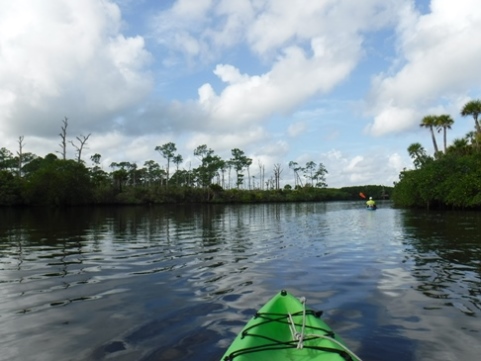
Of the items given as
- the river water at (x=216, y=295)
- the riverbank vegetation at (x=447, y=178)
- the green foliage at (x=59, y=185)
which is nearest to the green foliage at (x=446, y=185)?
the riverbank vegetation at (x=447, y=178)

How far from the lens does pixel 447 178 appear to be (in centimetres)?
4612

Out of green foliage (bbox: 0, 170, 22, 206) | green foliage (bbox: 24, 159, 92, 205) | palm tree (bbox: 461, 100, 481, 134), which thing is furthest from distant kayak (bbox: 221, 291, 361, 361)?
green foliage (bbox: 0, 170, 22, 206)

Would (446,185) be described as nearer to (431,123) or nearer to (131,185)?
(431,123)

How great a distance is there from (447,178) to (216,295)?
44295mm

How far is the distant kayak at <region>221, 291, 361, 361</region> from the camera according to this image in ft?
15.6

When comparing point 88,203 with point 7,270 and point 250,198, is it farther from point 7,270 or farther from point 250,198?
point 7,270

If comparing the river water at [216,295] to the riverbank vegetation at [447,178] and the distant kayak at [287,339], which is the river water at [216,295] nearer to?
the distant kayak at [287,339]

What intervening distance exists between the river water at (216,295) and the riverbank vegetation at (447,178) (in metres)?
27.3

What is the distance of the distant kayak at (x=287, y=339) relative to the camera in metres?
4.74

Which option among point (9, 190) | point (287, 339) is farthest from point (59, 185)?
point (287, 339)

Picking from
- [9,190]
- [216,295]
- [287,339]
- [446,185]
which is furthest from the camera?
[9,190]

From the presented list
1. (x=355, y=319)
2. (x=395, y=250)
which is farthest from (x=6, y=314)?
(x=395, y=250)

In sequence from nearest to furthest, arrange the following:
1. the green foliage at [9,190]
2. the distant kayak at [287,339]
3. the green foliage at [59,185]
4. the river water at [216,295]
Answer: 1. the distant kayak at [287,339]
2. the river water at [216,295]
3. the green foliage at [9,190]
4. the green foliage at [59,185]

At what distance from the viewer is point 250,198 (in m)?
96.6
